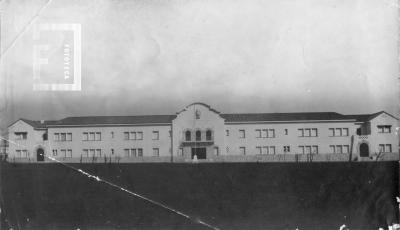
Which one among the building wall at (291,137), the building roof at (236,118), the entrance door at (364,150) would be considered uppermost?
the building roof at (236,118)

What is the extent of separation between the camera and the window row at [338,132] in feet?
4.56

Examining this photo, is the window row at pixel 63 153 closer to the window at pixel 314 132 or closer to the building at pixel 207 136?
the building at pixel 207 136

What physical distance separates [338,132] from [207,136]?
477mm

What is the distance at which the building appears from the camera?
4.57 feet

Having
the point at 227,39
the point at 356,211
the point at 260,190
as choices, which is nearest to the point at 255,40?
the point at 227,39

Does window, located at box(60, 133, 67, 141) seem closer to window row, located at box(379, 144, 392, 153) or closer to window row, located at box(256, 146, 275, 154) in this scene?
window row, located at box(256, 146, 275, 154)

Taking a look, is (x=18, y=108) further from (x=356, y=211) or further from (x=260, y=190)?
(x=356, y=211)

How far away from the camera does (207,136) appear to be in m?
1.41

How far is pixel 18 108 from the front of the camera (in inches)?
57.9

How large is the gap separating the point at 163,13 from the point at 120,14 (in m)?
0.16

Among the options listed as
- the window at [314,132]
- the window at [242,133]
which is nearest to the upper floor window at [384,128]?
the window at [314,132]

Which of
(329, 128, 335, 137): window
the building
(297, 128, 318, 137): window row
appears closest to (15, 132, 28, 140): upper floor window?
the building

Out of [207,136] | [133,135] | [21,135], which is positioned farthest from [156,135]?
[21,135]

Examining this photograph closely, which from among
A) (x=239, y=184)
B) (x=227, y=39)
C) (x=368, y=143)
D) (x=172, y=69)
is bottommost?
(x=239, y=184)
